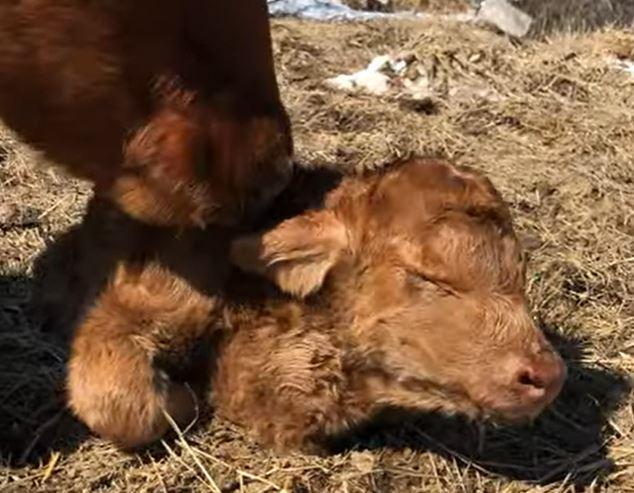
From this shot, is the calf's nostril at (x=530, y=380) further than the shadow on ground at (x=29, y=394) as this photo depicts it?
No

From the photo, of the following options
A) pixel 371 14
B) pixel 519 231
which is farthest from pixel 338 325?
pixel 371 14

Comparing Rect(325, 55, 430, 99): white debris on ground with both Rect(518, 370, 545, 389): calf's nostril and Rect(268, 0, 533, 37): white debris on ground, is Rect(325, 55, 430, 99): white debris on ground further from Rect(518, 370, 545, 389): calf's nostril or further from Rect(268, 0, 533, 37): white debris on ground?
Rect(518, 370, 545, 389): calf's nostril

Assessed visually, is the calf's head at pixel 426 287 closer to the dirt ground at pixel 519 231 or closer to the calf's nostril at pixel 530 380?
the calf's nostril at pixel 530 380

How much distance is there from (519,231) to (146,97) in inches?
73.9

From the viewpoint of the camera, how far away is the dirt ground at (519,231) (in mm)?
3023

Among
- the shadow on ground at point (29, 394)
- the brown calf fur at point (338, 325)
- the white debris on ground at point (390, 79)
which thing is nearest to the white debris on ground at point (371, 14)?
the white debris on ground at point (390, 79)

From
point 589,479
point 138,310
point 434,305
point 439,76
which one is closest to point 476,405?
point 434,305

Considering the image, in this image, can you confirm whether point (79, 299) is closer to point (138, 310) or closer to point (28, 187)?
point (138, 310)

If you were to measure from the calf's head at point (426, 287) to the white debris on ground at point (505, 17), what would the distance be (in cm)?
432

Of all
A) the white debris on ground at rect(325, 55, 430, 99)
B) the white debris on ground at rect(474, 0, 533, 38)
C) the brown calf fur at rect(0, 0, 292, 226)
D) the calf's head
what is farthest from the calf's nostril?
the white debris on ground at rect(474, 0, 533, 38)

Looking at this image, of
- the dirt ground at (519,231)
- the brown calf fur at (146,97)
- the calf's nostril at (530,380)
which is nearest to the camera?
the brown calf fur at (146,97)

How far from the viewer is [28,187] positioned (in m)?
4.08

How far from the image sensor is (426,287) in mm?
2855

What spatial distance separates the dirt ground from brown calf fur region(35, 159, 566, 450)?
10cm
